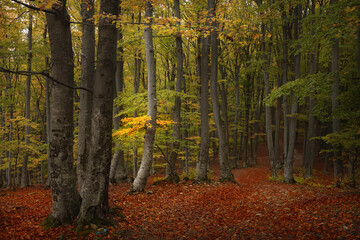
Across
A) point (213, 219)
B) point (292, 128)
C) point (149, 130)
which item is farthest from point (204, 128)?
point (292, 128)

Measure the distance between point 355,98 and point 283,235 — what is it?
6.21 meters

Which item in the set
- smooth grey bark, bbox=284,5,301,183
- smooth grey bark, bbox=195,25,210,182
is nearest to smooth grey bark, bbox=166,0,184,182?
smooth grey bark, bbox=195,25,210,182

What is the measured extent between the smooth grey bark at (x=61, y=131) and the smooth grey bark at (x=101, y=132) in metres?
0.34

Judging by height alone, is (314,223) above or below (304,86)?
below

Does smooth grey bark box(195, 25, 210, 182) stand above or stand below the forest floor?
above

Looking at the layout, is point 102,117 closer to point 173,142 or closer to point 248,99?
point 173,142

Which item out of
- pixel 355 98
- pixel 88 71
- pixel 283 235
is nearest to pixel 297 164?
pixel 355 98

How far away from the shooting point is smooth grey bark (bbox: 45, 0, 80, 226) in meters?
4.46

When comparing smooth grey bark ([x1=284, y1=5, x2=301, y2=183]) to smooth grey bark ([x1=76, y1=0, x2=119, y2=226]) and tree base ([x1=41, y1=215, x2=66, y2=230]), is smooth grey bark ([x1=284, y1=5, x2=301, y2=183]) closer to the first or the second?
smooth grey bark ([x1=76, y1=0, x2=119, y2=226])

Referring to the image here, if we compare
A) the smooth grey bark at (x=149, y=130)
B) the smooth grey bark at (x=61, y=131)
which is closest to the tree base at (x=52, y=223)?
the smooth grey bark at (x=61, y=131)

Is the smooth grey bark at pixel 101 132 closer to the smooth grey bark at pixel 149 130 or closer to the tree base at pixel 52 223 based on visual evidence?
the tree base at pixel 52 223

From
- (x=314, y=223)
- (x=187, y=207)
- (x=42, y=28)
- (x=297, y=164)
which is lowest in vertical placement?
(x=297, y=164)

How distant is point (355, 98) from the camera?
759 centimetres

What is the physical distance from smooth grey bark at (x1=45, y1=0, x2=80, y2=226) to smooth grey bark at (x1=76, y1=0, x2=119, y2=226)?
1.13ft
